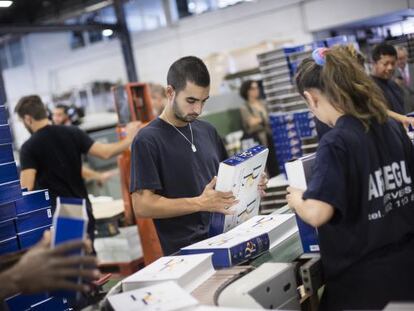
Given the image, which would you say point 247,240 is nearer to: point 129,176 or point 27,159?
point 27,159

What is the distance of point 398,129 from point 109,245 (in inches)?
153

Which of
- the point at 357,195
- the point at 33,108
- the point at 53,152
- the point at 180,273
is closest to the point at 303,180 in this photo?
the point at 357,195

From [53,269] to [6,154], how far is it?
47.2 inches

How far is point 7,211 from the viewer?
234 cm

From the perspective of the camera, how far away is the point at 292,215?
2.35 metres

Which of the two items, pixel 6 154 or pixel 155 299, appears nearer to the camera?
pixel 155 299

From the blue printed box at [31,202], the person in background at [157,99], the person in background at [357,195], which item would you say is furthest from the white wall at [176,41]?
the blue printed box at [31,202]

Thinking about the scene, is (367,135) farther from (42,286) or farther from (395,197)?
(42,286)

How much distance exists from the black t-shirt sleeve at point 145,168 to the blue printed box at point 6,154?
565 millimetres

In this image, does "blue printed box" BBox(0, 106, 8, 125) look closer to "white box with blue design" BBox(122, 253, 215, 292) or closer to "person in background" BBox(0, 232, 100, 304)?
"white box with blue design" BBox(122, 253, 215, 292)

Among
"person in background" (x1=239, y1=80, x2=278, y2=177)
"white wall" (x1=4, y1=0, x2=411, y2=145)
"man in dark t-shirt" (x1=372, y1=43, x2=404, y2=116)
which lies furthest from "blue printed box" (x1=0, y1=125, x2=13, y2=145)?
"person in background" (x1=239, y1=80, x2=278, y2=177)

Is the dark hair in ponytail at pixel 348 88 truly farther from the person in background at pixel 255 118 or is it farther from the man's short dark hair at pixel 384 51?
the person in background at pixel 255 118

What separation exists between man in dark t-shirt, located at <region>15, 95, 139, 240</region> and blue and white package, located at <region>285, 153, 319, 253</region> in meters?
1.98

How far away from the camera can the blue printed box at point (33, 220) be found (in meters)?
2.40
